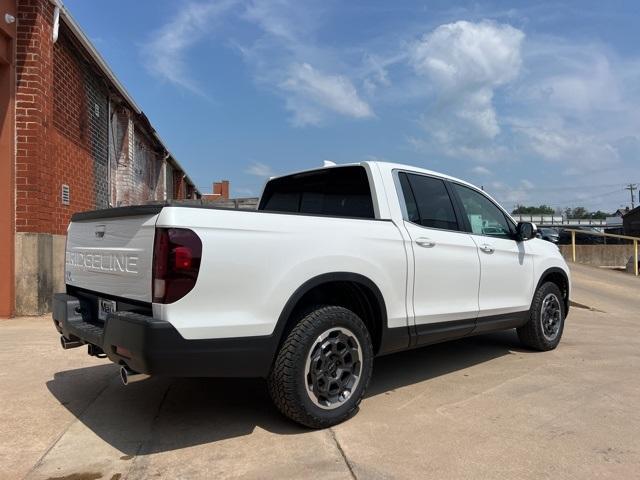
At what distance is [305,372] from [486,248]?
255 cm

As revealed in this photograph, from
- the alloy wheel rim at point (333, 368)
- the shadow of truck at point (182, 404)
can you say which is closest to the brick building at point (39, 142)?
the shadow of truck at point (182, 404)

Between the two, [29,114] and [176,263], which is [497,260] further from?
[29,114]

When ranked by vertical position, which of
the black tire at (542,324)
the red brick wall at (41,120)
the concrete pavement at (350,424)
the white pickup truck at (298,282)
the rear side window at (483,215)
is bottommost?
the concrete pavement at (350,424)

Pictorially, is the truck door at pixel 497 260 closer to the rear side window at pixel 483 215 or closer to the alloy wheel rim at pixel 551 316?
the rear side window at pixel 483 215

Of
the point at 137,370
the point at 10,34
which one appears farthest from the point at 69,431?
the point at 10,34

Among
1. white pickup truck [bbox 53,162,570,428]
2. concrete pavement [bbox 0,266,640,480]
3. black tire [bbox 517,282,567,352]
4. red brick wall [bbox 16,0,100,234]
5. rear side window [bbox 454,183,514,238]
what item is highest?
red brick wall [bbox 16,0,100,234]

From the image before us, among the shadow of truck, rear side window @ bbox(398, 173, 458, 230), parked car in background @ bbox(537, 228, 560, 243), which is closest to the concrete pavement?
the shadow of truck

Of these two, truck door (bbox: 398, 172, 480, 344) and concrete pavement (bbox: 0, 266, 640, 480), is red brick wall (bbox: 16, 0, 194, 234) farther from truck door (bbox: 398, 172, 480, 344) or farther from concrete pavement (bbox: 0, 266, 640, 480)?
truck door (bbox: 398, 172, 480, 344)

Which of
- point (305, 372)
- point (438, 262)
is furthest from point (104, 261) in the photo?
point (438, 262)

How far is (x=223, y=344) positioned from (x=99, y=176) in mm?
9244

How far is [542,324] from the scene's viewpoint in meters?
6.16

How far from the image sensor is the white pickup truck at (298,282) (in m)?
3.10

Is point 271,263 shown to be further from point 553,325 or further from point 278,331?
point 553,325

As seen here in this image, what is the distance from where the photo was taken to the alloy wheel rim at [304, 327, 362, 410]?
363 cm
